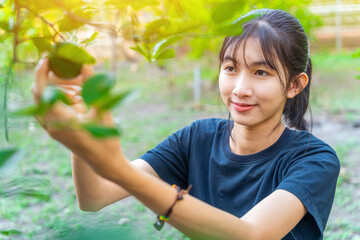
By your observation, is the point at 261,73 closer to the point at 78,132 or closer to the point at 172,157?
the point at 172,157

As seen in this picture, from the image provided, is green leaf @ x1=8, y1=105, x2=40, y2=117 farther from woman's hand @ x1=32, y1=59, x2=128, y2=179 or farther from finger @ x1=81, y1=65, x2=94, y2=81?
finger @ x1=81, y1=65, x2=94, y2=81

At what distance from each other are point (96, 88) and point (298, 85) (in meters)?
1.08

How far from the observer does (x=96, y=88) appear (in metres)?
0.55

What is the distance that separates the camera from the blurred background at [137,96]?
78cm

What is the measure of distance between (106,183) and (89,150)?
636 mm

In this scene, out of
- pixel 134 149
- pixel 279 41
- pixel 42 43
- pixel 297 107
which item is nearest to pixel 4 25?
pixel 42 43

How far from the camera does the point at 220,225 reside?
0.93m

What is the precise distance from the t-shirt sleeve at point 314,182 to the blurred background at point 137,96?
1.23 ft

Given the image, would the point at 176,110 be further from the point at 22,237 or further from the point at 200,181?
the point at 200,181

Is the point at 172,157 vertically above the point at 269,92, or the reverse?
the point at 269,92

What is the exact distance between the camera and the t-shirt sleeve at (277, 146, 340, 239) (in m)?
1.24

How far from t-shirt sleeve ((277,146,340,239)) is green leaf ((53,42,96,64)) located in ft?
2.43

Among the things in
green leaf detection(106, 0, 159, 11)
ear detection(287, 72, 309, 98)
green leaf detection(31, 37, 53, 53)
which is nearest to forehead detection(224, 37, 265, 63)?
ear detection(287, 72, 309, 98)

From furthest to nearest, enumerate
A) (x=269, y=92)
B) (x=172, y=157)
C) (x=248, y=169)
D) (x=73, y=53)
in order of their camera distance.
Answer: (x=172, y=157) → (x=248, y=169) → (x=269, y=92) → (x=73, y=53)
